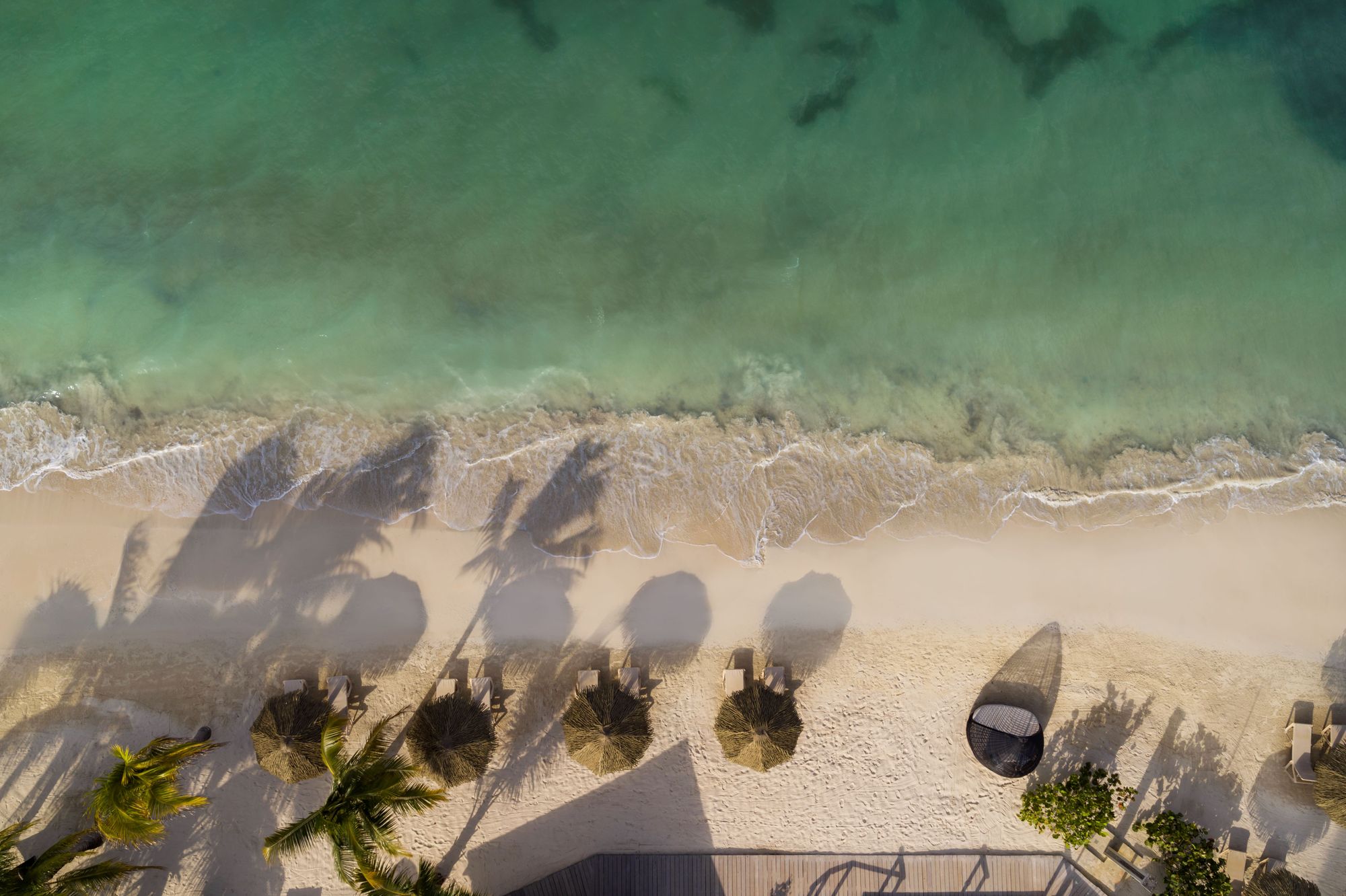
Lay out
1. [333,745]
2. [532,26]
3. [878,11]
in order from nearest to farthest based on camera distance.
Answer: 1. [333,745]
2. [532,26]
3. [878,11]

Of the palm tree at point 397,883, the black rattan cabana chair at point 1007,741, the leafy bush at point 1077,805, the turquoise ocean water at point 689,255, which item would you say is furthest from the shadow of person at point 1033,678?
the palm tree at point 397,883

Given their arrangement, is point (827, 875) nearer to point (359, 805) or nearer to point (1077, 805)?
point (1077, 805)

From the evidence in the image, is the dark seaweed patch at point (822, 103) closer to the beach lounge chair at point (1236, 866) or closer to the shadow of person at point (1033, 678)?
the shadow of person at point (1033, 678)

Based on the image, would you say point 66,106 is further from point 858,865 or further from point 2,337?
point 858,865

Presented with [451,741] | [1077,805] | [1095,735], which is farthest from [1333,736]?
[451,741]

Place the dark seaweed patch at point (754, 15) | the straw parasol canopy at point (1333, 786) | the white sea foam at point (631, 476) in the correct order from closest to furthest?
1. the straw parasol canopy at point (1333, 786)
2. the white sea foam at point (631, 476)
3. the dark seaweed patch at point (754, 15)

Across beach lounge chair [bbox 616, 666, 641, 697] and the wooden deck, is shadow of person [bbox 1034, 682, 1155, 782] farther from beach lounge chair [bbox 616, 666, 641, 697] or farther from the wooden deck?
beach lounge chair [bbox 616, 666, 641, 697]

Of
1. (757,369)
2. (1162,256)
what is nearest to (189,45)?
(757,369)
